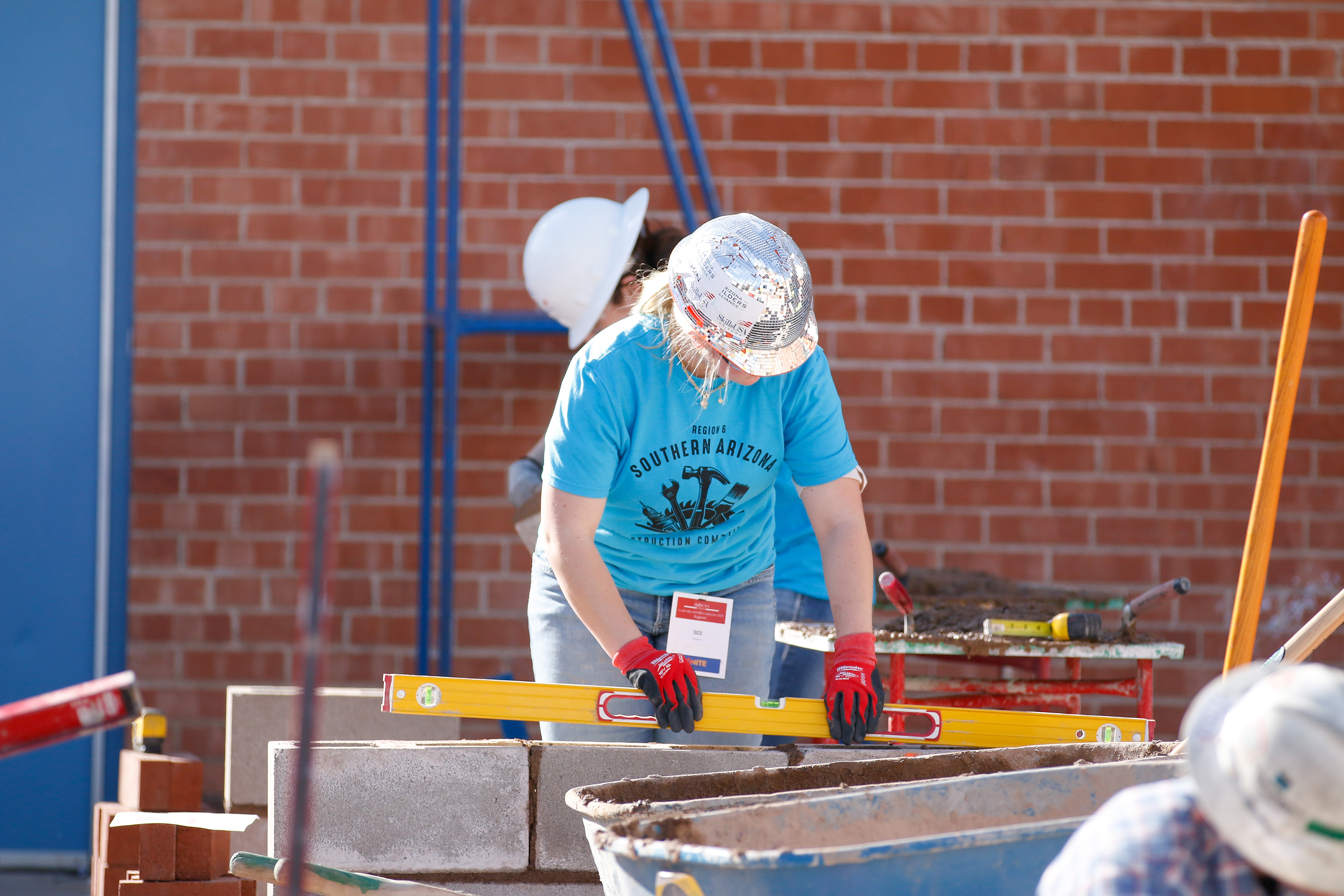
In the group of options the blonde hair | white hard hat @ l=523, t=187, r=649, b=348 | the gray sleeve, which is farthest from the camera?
white hard hat @ l=523, t=187, r=649, b=348

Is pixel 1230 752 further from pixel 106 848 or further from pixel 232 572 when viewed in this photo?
pixel 232 572

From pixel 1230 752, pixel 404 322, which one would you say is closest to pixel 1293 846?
pixel 1230 752

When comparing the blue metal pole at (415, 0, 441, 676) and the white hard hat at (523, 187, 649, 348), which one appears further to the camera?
the blue metal pole at (415, 0, 441, 676)

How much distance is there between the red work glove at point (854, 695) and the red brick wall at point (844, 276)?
1.94 meters

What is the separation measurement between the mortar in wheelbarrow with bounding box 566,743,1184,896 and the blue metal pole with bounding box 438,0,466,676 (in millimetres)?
2021

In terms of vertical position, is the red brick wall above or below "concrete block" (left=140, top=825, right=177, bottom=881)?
above

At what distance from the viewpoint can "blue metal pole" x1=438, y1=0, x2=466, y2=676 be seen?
410 centimetres

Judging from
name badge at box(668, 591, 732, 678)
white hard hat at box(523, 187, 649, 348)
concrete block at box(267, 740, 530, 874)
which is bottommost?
concrete block at box(267, 740, 530, 874)

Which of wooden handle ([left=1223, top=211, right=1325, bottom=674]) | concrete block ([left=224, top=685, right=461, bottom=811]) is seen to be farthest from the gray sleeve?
wooden handle ([left=1223, top=211, right=1325, bottom=674])

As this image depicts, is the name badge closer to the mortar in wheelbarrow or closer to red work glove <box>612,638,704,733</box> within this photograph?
red work glove <box>612,638,704,733</box>

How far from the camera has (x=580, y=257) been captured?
357 cm

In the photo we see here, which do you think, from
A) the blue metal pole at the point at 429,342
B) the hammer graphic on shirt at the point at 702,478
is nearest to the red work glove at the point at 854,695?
the hammer graphic on shirt at the point at 702,478

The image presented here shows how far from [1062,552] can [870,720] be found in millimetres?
2196

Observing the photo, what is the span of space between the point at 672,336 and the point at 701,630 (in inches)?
25.9
